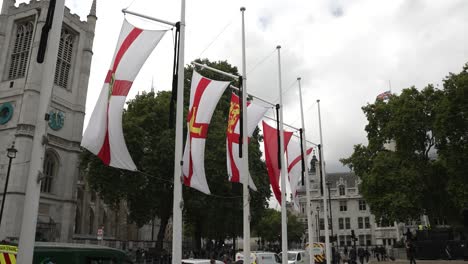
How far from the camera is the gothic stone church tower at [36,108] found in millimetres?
43750

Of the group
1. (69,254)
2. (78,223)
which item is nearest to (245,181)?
(69,254)

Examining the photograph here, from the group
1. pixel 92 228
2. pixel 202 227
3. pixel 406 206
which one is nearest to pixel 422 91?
pixel 406 206

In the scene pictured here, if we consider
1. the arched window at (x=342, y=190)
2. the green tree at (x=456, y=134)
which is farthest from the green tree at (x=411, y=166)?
the arched window at (x=342, y=190)

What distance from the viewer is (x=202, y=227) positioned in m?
38.7

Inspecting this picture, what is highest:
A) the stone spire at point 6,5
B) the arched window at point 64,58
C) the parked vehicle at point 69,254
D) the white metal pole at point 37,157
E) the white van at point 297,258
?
the stone spire at point 6,5

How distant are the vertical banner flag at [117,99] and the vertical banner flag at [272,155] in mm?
7727

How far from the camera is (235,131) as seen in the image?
643 inches

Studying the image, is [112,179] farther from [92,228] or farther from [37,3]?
[92,228]

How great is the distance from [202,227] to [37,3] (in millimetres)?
33273

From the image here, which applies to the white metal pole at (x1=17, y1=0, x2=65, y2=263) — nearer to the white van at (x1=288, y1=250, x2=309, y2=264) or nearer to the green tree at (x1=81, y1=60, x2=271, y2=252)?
the white van at (x1=288, y1=250, x2=309, y2=264)

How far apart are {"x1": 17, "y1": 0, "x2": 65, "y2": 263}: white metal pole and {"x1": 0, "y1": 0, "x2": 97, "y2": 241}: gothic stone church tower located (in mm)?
37655

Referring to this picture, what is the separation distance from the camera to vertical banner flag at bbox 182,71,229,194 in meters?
13.2

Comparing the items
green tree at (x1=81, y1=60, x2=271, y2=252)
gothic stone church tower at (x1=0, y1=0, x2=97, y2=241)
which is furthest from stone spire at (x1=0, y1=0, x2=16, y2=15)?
green tree at (x1=81, y1=60, x2=271, y2=252)

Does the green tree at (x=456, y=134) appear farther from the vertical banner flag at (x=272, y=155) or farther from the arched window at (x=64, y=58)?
the arched window at (x=64, y=58)
